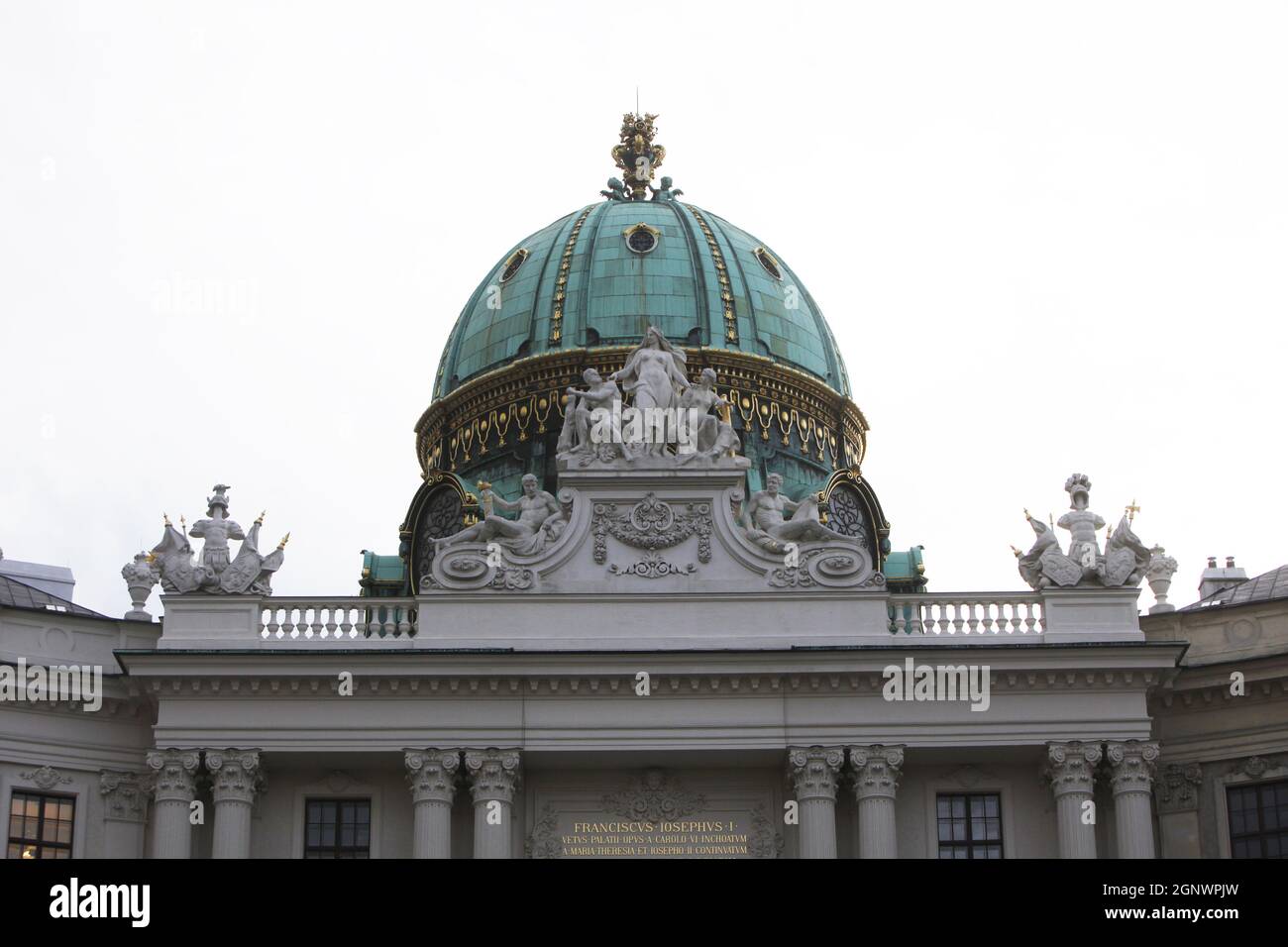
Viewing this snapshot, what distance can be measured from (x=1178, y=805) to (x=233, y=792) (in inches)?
614

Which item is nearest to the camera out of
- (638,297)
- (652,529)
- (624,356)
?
(652,529)

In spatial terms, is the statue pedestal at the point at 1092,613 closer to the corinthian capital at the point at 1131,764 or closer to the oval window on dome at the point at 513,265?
the corinthian capital at the point at 1131,764

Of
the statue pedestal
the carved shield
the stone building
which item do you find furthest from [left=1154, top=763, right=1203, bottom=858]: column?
the carved shield

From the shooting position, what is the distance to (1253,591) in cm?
4362

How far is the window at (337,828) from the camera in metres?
40.8

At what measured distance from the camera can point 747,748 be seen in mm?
40375

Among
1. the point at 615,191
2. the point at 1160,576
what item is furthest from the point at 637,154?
the point at 1160,576

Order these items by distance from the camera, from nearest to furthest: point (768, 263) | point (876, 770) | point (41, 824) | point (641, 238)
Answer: point (876, 770)
point (41, 824)
point (641, 238)
point (768, 263)

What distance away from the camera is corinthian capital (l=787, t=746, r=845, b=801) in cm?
4006

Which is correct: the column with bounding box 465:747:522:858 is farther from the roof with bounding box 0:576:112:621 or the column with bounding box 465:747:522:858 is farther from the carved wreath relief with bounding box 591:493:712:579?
the roof with bounding box 0:576:112:621

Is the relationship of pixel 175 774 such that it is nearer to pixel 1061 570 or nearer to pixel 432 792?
pixel 432 792

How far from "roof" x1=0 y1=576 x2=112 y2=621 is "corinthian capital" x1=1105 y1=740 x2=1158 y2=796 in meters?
17.1

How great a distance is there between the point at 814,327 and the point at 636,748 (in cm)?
1501
